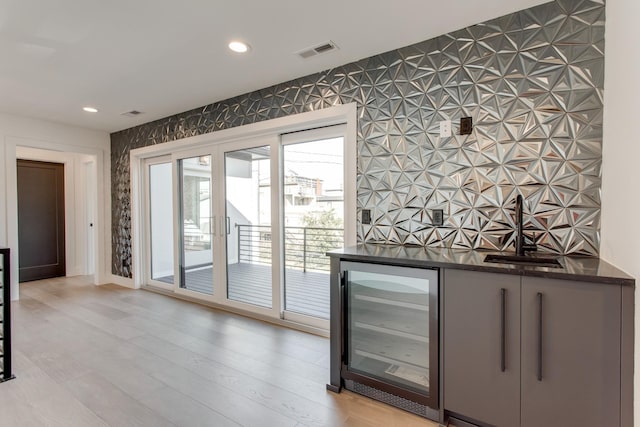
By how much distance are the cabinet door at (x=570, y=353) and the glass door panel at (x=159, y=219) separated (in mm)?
4764

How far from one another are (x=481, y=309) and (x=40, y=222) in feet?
Answer: 23.1

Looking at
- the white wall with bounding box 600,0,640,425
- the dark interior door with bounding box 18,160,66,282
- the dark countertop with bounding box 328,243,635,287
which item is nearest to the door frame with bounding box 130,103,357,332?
the dark countertop with bounding box 328,243,635,287

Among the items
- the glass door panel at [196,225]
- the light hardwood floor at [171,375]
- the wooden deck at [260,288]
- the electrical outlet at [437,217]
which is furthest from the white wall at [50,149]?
the electrical outlet at [437,217]

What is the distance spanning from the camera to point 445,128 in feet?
7.91

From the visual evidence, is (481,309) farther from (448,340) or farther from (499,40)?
(499,40)

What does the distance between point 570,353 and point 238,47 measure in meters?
2.90

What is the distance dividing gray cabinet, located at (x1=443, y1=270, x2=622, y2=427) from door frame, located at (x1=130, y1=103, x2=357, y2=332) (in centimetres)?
127

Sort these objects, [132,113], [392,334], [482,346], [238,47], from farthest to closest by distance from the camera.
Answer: [132,113] < [238,47] < [392,334] < [482,346]

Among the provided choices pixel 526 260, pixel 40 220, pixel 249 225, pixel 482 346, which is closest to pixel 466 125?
pixel 526 260

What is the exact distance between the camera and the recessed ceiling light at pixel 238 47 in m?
2.55

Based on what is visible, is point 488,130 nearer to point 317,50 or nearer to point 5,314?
point 317,50

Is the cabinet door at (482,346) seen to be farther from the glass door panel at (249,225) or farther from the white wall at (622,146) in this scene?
the glass door panel at (249,225)

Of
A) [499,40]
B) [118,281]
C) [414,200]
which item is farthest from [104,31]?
[118,281]

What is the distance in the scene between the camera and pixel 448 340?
1.85 meters
